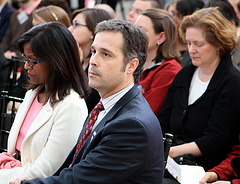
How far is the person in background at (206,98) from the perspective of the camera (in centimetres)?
284

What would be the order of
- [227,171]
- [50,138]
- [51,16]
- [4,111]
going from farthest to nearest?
1. [51,16]
2. [4,111]
3. [227,171]
4. [50,138]

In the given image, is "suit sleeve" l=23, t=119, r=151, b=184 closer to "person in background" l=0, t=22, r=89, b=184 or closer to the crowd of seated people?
the crowd of seated people

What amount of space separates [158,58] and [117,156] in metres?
1.99

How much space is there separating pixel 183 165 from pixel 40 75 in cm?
105

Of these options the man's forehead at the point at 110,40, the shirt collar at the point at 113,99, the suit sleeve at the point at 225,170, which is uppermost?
the man's forehead at the point at 110,40

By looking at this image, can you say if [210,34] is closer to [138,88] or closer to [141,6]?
[138,88]

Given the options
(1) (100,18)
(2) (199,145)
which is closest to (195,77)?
(2) (199,145)

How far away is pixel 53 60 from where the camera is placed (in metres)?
2.46

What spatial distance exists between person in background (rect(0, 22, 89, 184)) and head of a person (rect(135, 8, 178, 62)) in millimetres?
1203

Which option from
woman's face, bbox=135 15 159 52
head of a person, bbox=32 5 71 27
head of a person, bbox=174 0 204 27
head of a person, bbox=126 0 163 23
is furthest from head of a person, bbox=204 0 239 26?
head of a person, bbox=126 0 163 23

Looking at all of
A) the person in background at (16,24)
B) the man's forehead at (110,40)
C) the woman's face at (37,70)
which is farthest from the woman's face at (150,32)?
the person in background at (16,24)

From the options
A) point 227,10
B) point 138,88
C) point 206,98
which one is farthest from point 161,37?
point 138,88

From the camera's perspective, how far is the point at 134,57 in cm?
198

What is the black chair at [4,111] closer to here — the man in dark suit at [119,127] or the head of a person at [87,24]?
the man in dark suit at [119,127]
